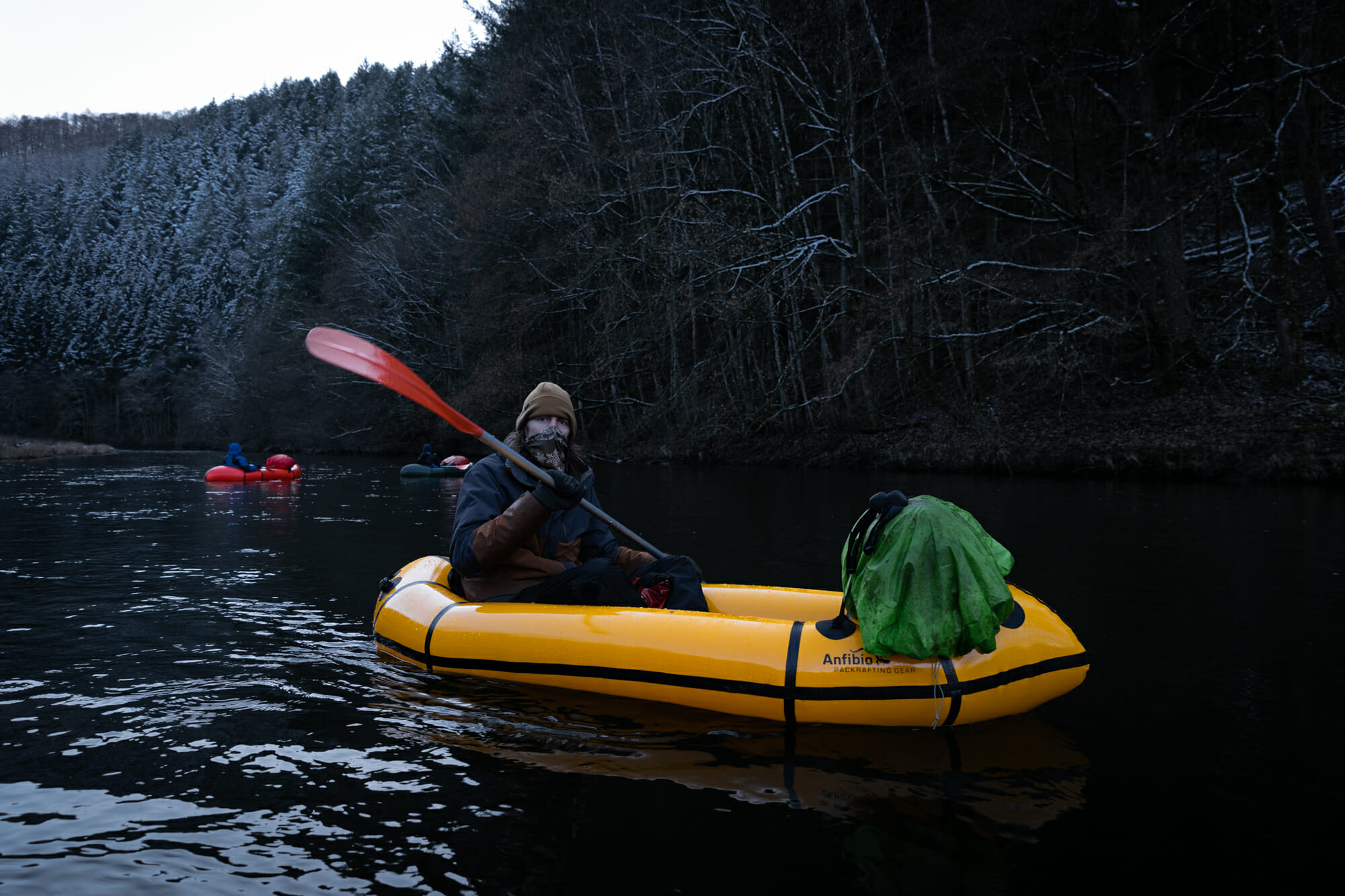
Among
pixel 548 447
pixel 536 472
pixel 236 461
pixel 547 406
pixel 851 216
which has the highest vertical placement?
pixel 851 216

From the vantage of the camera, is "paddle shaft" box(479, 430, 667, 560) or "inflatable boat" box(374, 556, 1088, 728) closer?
"inflatable boat" box(374, 556, 1088, 728)

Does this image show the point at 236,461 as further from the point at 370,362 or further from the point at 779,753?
the point at 779,753

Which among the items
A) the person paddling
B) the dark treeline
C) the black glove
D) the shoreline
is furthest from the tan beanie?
the shoreline

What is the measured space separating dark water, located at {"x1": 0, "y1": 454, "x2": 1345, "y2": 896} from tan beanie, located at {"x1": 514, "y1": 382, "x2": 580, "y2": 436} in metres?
1.25

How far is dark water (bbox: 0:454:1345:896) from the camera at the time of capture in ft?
7.63

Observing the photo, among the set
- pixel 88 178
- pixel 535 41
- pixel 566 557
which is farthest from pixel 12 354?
pixel 566 557

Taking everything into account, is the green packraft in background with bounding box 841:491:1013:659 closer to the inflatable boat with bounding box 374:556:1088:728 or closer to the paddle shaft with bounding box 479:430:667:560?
the inflatable boat with bounding box 374:556:1088:728

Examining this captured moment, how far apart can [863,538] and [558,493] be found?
127 cm

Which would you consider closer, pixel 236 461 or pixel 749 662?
pixel 749 662

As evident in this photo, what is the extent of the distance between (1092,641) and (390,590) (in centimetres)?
366

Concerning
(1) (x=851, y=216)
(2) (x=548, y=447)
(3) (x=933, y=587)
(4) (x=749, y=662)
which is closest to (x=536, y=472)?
(2) (x=548, y=447)

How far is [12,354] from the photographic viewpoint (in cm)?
5769

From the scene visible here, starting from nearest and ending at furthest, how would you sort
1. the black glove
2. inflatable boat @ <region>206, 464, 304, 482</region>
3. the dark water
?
the dark water → the black glove → inflatable boat @ <region>206, 464, 304, 482</region>

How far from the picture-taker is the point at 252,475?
1658 cm
